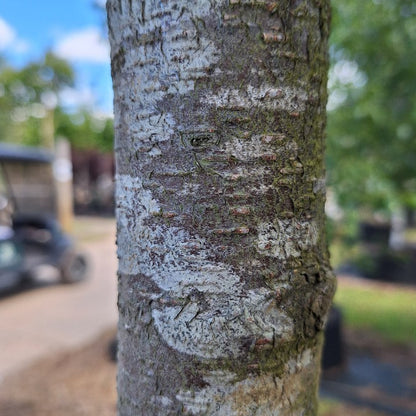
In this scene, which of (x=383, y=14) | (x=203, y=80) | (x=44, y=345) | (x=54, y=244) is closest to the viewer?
(x=203, y=80)

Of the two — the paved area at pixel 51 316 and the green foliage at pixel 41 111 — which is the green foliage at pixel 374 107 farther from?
the green foliage at pixel 41 111

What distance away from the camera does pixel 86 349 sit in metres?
4.46

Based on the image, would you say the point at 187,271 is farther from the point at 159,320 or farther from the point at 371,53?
the point at 371,53

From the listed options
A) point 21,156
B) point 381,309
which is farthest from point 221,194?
point 21,156

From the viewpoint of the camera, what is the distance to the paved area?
14.9 feet

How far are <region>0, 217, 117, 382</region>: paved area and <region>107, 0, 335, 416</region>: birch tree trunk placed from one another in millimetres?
3868

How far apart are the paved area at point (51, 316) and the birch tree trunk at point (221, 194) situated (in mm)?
3868

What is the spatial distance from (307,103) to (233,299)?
0.41m

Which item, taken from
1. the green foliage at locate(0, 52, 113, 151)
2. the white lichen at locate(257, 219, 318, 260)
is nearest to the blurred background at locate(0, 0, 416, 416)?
the white lichen at locate(257, 219, 318, 260)

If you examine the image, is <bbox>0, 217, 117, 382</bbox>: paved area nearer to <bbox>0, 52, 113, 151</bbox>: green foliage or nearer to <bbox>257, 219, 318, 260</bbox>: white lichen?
<bbox>257, 219, 318, 260</bbox>: white lichen

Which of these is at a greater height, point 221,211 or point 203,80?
point 203,80

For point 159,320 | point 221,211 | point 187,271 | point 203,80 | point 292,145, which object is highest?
point 203,80

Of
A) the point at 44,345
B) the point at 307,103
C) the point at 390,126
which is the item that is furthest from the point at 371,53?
the point at 44,345

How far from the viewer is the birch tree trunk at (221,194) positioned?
766 millimetres
